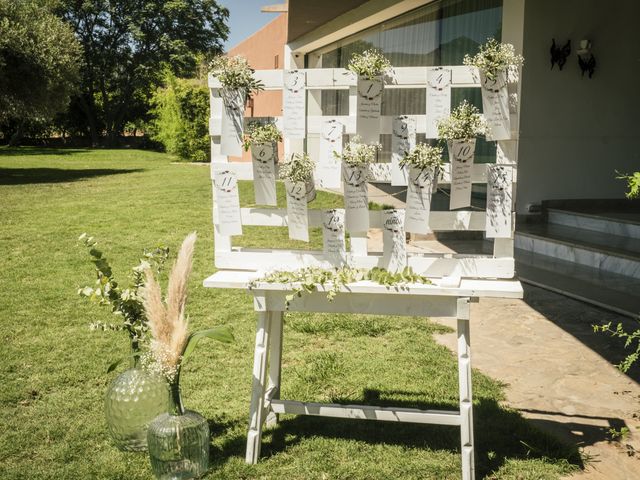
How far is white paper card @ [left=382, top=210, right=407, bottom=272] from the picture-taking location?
3002 millimetres

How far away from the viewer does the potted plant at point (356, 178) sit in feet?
9.64

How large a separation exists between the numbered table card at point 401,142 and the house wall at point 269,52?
1390 centimetres

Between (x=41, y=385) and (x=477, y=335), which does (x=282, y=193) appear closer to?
(x=477, y=335)

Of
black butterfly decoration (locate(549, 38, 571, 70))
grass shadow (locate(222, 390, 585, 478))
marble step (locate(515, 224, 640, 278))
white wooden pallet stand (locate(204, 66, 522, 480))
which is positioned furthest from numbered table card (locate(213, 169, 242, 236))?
black butterfly decoration (locate(549, 38, 571, 70))

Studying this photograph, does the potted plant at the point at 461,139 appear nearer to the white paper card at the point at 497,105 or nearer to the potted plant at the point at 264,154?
the white paper card at the point at 497,105

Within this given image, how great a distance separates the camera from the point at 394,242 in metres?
3.04

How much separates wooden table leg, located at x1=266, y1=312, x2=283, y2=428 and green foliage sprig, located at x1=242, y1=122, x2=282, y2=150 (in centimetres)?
93

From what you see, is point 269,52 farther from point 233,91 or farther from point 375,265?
point 375,265

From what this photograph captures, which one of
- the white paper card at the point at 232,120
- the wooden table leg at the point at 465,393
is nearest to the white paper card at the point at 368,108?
the white paper card at the point at 232,120

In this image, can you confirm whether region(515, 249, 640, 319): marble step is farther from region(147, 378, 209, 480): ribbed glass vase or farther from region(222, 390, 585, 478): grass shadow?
region(147, 378, 209, 480): ribbed glass vase

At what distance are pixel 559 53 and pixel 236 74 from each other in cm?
687

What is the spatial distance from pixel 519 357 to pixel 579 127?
5.53 meters

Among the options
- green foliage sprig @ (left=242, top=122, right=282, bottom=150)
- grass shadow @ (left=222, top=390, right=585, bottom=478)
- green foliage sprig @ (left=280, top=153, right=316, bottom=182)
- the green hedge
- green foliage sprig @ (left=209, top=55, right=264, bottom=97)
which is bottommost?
grass shadow @ (left=222, top=390, right=585, bottom=478)

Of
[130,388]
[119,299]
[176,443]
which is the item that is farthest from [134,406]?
[119,299]
